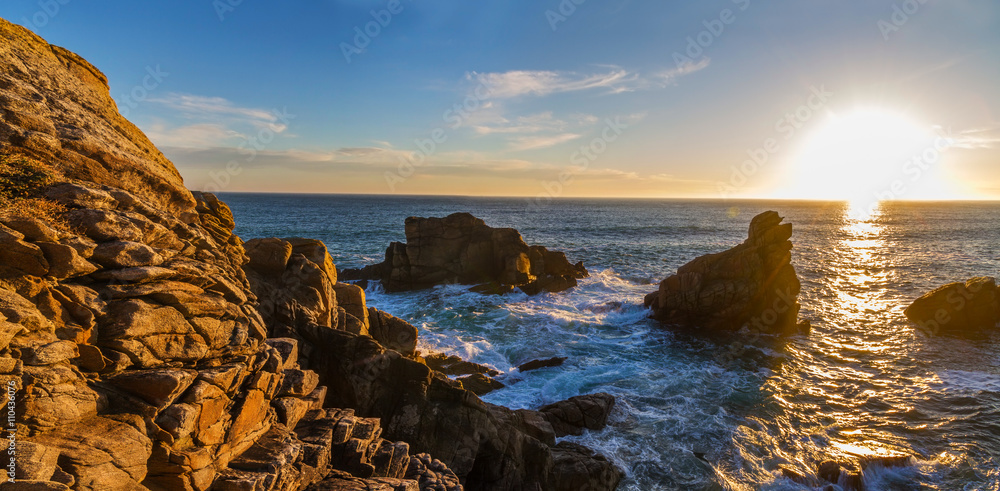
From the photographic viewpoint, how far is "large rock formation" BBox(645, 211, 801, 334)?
120 ft

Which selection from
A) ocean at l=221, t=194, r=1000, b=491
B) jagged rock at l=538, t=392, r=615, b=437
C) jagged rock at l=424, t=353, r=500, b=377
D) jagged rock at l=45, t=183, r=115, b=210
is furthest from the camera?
jagged rock at l=424, t=353, r=500, b=377

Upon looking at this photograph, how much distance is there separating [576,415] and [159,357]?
1668 cm

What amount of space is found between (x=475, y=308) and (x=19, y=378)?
114 ft

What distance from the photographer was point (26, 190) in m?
9.73

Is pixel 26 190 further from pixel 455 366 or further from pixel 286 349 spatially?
pixel 455 366

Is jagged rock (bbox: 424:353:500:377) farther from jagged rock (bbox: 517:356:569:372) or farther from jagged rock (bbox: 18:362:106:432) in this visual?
jagged rock (bbox: 18:362:106:432)

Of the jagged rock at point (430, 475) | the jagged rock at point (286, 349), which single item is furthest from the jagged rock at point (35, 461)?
the jagged rock at point (430, 475)

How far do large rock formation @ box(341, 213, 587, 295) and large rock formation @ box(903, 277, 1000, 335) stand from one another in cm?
2985

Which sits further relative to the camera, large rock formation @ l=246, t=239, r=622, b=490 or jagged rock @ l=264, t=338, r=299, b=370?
large rock formation @ l=246, t=239, r=622, b=490

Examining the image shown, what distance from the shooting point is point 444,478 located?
12766mm

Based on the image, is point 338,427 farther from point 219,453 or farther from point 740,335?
point 740,335

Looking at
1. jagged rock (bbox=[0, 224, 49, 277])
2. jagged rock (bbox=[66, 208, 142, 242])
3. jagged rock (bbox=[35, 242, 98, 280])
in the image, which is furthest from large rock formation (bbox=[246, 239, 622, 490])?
jagged rock (bbox=[0, 224, 49, 277])

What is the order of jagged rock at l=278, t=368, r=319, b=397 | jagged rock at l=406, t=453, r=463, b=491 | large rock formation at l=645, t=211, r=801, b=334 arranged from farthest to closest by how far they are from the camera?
1. large rock formation at l=645, t=211, r=801, b=334
2. jagged rock at l=278, t=368, r=319, b=397
3. jagged rock at l=406, t=453, r=463, b=491

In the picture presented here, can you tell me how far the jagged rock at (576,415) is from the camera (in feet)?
68.2
